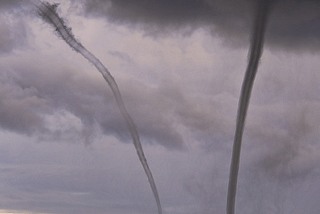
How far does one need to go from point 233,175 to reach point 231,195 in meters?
2.02

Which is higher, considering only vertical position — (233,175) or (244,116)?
(244,116)

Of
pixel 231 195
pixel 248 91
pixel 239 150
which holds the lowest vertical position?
pixel 231 195

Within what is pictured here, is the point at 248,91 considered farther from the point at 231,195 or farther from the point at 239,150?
the point at 231,195

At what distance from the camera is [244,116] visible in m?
41.1

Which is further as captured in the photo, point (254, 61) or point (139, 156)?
point (139, 156)

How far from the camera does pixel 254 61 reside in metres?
38.9

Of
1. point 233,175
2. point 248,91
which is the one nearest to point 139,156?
point 233,175

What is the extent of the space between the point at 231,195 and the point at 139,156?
914 cm

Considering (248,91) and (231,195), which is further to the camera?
(231,195)

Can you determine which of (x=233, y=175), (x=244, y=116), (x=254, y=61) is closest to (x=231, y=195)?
(x=233, y=175)

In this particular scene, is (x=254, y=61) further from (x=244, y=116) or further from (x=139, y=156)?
(x=139, y=156)

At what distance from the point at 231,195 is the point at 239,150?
170 inches


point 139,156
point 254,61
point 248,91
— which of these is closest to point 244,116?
point 248,91

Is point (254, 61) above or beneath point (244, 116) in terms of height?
above
